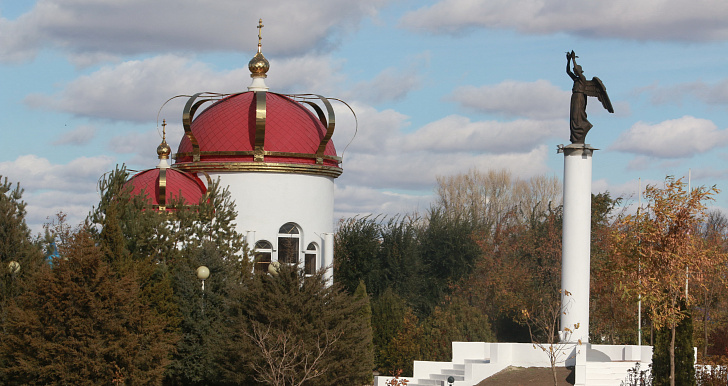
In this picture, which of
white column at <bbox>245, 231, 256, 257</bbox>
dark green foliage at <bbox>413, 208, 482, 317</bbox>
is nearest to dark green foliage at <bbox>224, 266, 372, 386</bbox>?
white column at <bbox>245, 231, 256, 257</bbox>

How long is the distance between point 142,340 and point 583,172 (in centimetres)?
1276

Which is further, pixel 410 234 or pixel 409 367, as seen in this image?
pixel 410 234

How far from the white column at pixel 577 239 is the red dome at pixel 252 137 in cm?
890

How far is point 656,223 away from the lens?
2116 centimetres

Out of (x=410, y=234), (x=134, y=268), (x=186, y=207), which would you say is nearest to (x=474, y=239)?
(x=410, y=234)

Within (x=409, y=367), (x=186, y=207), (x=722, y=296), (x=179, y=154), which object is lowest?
(x=409, y=367)

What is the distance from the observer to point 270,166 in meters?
30.0

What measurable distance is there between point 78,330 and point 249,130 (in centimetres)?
1240

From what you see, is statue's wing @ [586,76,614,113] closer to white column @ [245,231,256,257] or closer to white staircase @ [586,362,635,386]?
white staircase @ [586,362,635,386]

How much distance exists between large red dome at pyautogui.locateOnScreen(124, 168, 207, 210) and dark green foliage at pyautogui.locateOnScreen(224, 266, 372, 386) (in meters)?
7.12

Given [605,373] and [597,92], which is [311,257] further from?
[605,373]

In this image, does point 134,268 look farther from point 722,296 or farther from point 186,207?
point 722,296

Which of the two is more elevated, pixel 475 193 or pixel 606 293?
pixel 475 193

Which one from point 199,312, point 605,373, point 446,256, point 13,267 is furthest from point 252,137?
point 446,256
